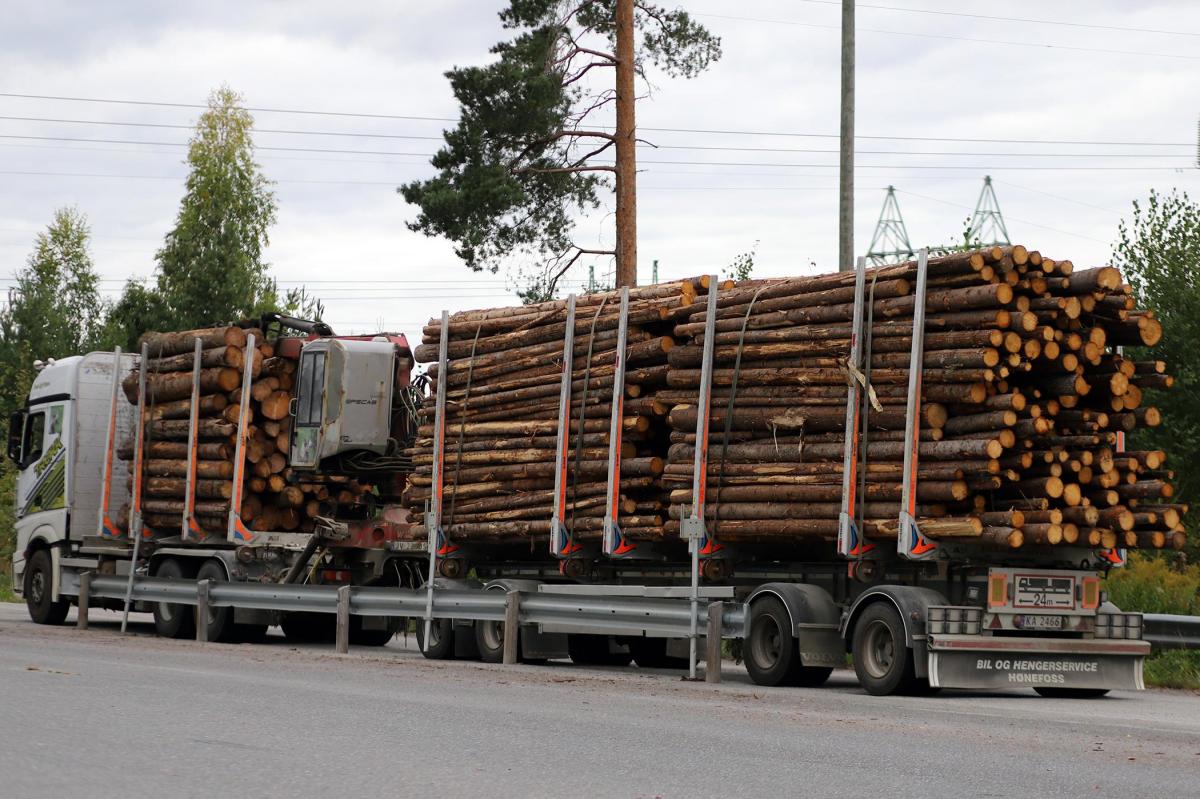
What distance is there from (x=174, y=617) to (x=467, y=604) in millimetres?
5592

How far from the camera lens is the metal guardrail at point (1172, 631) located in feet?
54.3

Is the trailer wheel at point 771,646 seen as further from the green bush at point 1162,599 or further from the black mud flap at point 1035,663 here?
the green bush at point 1162,599

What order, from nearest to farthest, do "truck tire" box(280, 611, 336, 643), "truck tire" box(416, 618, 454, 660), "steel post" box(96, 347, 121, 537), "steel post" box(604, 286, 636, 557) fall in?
"steel post" box(604, 286, 636, 557), "truck tire" box(416, 618, 454, 660), "truck tire" box(280, 611, 336, 643), "steel post" box(96, 347, 121, 537)

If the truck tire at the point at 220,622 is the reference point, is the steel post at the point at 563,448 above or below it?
above

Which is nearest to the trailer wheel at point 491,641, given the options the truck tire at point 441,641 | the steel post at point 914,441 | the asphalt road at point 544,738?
the truck tire at point 441,641

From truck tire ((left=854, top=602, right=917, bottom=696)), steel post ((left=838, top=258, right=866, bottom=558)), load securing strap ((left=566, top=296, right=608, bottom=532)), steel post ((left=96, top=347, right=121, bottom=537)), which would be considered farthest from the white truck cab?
truck tire ((left=854, top=602, right=917, bottom=696))

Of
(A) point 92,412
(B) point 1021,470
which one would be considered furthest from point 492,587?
(A) point 92,412

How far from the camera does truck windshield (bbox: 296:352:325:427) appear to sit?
20.8 meters

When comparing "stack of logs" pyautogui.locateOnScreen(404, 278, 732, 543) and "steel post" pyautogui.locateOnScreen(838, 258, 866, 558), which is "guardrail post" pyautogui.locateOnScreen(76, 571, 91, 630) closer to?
"stack of logs" pyautogui.locateOnScreen(404, 278, 732, 543)

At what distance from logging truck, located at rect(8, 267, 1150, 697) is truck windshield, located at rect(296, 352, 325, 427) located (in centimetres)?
3

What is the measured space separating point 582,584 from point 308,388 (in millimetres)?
5517

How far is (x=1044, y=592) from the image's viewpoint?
13984mm

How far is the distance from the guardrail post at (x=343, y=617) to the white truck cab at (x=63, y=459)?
5662mm

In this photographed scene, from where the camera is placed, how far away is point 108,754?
28.1 feet
